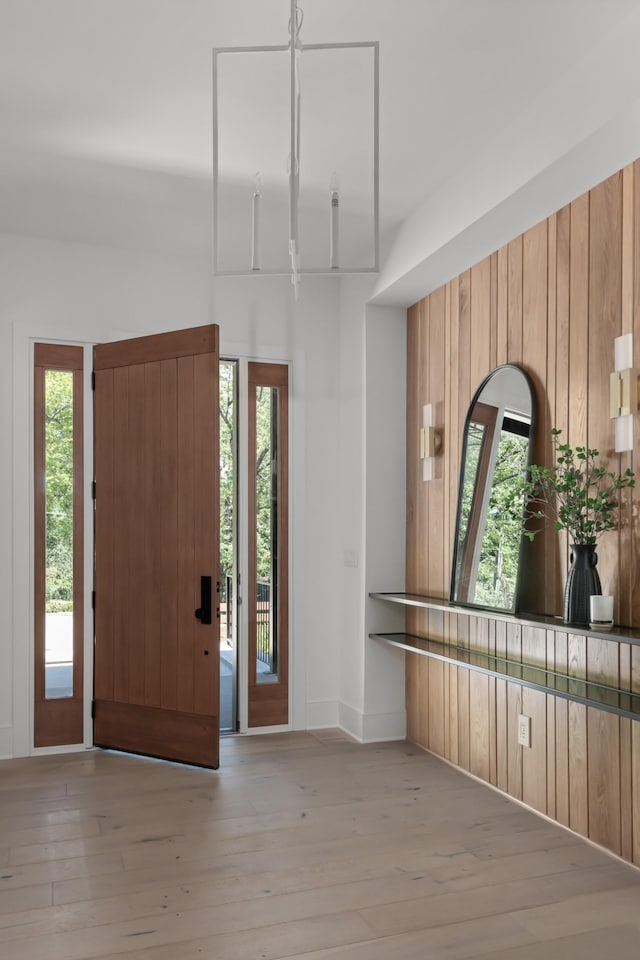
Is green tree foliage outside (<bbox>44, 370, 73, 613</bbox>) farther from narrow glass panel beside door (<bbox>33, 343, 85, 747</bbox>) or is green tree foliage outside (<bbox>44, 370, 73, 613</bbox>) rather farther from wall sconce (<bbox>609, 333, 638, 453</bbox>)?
wall sconce (<bbox>609, 333, 638, 453</bbox>)

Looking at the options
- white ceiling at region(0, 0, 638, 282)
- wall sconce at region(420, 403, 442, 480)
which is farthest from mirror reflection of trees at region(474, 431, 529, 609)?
white ceiling at region(0, 0, 638, 282)

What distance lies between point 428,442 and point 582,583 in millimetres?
1565

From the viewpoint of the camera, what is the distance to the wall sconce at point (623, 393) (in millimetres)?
2873

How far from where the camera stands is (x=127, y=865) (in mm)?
2896

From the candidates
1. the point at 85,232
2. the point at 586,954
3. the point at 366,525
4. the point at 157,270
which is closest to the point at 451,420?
the point at 366,525

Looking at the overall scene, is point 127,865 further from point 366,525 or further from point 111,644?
point 366,525

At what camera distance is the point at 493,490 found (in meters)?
3.70

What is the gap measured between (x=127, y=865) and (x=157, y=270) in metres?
3.19

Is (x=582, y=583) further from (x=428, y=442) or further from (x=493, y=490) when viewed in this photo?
(x=428, y=442)

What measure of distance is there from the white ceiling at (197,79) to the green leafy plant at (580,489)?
1314 millimetres

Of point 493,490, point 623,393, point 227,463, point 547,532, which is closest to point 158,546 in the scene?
point 227,463

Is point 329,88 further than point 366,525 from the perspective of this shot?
No

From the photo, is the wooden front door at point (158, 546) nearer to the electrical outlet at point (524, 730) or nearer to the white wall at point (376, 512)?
the white wall at point (376, 512)

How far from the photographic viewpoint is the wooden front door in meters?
4.14
